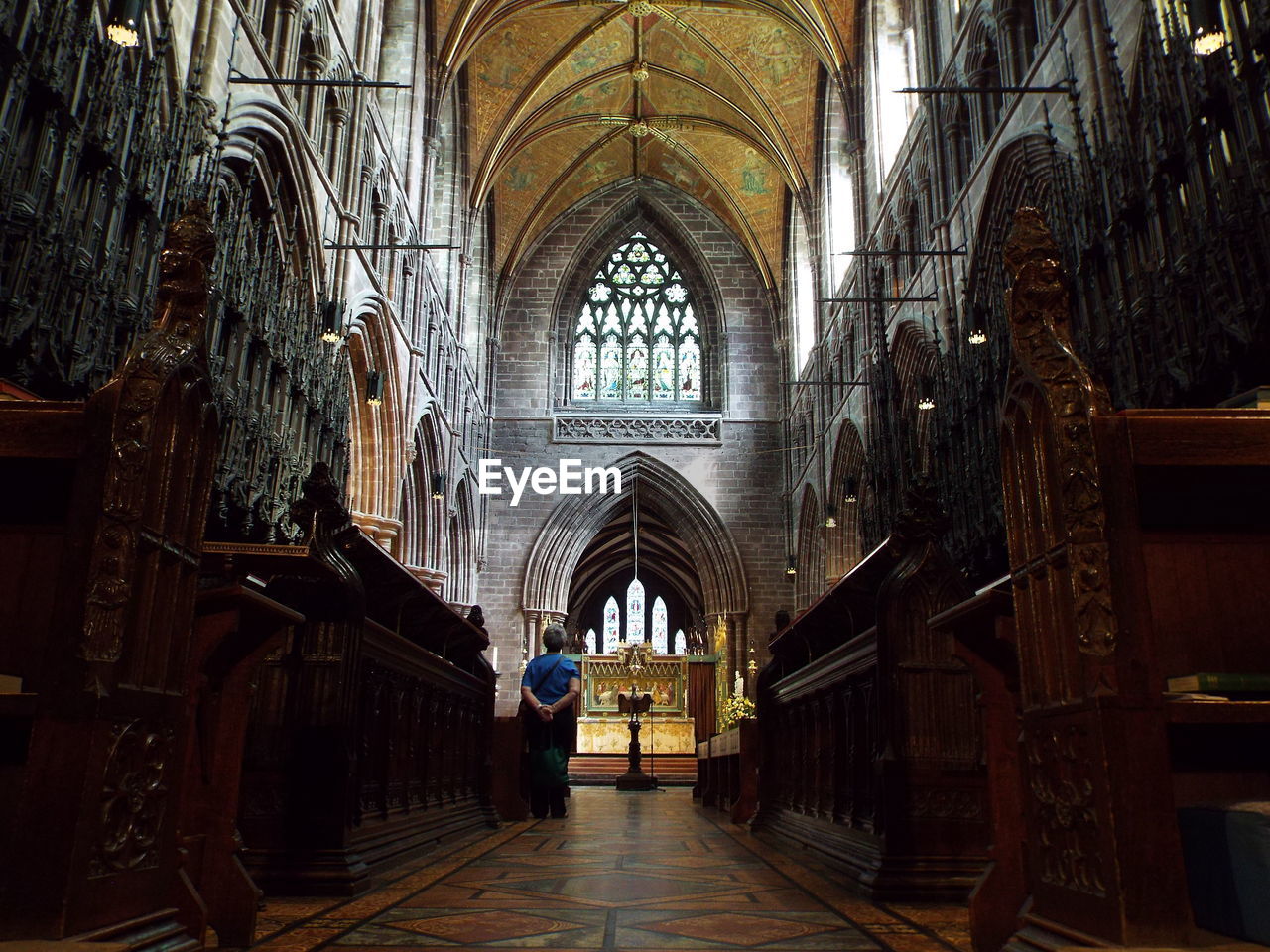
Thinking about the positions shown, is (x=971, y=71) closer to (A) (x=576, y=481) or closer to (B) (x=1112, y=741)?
(B) (x=1112, y=741)

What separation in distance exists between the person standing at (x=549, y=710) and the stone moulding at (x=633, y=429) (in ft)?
46.5

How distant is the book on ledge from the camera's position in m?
1.89

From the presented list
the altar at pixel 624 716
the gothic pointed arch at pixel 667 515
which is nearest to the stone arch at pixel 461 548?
the gothic pointed arch at pixel 667 515

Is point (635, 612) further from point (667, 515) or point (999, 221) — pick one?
point (999, 221)

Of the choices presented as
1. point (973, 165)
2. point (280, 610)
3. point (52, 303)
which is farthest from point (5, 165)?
point (973, 165)

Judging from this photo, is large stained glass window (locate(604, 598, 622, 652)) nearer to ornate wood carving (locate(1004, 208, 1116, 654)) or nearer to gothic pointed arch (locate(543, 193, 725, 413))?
gothic pointed arch (locate(543, 193, 725, 413))

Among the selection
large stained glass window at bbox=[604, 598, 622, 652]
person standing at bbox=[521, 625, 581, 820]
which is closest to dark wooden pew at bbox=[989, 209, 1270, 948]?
person standing at bbox=[521, 625, 581, 820]

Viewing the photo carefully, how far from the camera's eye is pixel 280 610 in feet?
8.58

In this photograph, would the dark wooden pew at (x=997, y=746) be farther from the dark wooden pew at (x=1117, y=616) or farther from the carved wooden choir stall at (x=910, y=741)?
the carved wooden choir stall at (x=910, y=741)

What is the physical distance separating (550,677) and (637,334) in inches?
654

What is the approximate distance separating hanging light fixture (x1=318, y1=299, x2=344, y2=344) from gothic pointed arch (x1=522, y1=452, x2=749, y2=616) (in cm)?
1138

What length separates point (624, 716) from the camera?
18156mm

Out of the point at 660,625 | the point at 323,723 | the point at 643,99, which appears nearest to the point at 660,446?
the point at 643,99

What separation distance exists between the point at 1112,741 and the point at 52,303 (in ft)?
16.4
